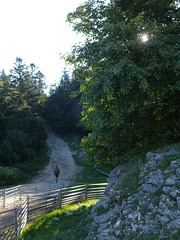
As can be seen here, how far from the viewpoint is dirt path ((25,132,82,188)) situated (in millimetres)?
27909

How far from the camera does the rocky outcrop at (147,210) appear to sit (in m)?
5.88

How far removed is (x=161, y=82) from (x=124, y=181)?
4.46m

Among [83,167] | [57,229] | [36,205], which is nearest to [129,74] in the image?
[57,229]

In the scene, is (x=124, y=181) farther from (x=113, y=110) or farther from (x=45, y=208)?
(x=45, y=208)

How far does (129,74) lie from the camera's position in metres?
8.49

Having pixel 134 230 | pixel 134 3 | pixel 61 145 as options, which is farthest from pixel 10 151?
pixel 134 230

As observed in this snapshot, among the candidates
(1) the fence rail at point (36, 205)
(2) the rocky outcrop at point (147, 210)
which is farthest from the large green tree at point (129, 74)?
(1) the fence rail at point (36, 205)

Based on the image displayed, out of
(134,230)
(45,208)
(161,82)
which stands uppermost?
(161,82)

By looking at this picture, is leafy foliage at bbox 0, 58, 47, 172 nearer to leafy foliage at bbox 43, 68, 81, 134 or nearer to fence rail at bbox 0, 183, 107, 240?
leafy foliage at bbox 43, 68, 81, 134

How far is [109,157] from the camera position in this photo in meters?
12.9

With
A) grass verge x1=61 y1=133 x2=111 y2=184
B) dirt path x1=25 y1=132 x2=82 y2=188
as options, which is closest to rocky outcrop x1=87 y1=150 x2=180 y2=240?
grass verge x1=61 y1=133 x2=111 y2=184

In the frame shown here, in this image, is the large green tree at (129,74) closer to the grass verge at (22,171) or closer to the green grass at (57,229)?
the green grass at (57,229)

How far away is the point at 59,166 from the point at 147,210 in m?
30.9

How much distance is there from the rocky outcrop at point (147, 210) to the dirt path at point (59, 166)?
14.4m
